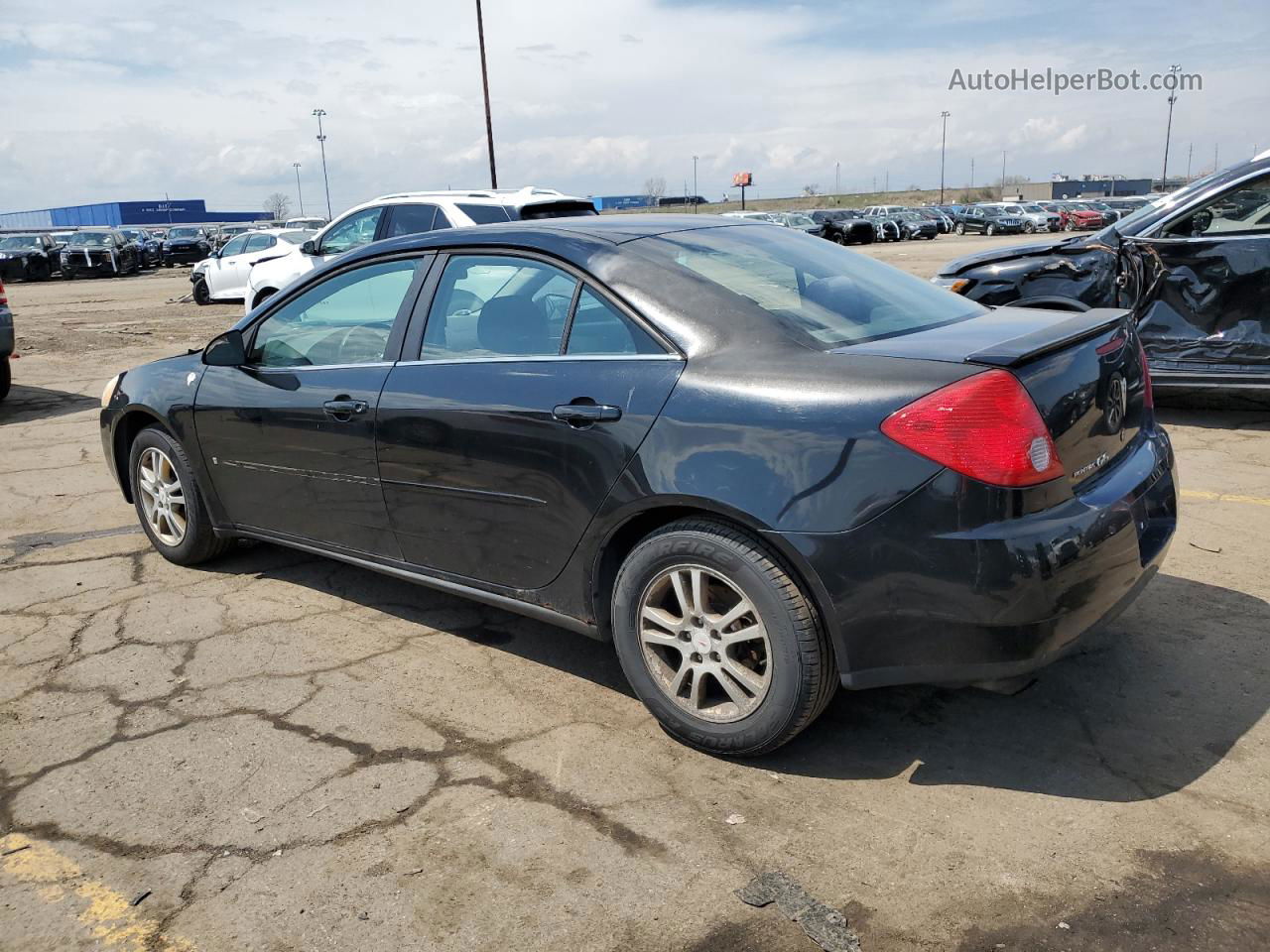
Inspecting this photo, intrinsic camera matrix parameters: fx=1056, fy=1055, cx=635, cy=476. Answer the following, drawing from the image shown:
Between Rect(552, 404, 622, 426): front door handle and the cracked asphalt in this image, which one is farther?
Rect(552, 404, 622, 426): front door handle

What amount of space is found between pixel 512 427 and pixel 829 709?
1355mm

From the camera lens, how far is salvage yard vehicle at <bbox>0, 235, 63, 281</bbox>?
3384 centimetres

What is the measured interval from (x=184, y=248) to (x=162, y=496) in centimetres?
3944

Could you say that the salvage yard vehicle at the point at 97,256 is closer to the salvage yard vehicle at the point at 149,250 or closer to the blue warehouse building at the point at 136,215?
the salvage yard vehicle at the point at 149,250

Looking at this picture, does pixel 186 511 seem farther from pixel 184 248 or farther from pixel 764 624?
pixel 184 248

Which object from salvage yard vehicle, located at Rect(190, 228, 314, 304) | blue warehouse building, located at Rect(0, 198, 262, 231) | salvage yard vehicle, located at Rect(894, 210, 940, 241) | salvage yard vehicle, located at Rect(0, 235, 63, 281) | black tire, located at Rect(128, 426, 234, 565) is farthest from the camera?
blue warehouse building, located at Rect(0, 198, 262, 231)

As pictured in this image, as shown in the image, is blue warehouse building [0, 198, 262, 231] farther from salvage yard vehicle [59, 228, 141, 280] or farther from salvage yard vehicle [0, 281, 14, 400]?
salvage yard vehicle [0, 281, 14, 400]

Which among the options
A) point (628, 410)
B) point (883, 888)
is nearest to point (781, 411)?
point (628, 410)

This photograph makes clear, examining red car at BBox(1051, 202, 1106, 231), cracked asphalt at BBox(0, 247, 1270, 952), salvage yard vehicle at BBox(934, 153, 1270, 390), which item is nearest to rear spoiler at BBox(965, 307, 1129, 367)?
cracked asphalt at BBox(0, 247, 1270, 952)

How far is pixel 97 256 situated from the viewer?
115ft

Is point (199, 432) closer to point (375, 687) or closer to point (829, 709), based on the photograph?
point (375, 687)

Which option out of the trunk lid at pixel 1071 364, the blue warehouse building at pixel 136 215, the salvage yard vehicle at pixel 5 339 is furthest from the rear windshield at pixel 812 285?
the blue warehouse building at pixel 136 215

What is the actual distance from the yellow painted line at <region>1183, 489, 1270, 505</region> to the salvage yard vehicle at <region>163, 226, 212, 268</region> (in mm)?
40999

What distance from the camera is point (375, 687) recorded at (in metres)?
3.69
